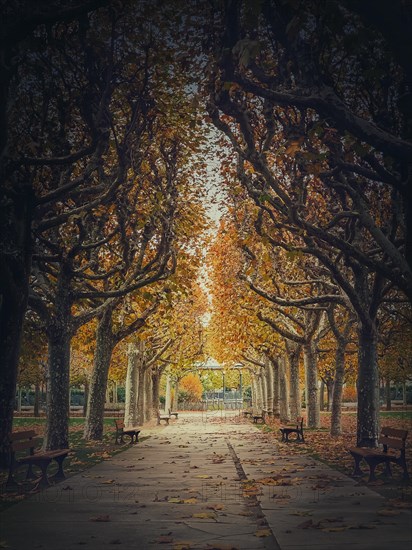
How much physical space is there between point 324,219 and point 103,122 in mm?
8794

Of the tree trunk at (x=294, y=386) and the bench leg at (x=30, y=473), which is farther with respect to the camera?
the tree trunk at (x=294, y=386)

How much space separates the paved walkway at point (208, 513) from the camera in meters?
5.96

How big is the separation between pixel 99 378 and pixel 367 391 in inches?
377

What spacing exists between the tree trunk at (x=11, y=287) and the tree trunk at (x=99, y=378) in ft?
28.2

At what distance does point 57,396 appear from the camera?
15109 mm

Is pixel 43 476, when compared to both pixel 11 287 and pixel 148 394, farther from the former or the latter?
pixel 148 394

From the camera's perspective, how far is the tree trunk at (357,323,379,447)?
1527 cm

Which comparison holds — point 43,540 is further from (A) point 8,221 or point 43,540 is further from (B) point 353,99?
(B) point 353,99

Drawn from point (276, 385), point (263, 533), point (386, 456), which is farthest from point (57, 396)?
point (276, 385)

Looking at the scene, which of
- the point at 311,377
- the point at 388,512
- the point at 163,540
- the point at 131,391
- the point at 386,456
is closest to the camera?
the point at 163,540

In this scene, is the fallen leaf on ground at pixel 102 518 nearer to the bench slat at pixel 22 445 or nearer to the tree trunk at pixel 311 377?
the bench slat at pixel 22 445

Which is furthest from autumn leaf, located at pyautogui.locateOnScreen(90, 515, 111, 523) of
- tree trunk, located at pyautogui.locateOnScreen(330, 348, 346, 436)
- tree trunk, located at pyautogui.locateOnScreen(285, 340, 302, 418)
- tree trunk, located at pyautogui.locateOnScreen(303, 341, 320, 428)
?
tree trunk, located at pyautogui.locateOnScreen(285, 340, 302, 418)

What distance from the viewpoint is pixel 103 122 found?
13.1 meters

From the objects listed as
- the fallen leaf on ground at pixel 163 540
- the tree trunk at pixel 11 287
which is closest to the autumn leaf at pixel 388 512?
the fallen leaf on ground at pixel 163 540
